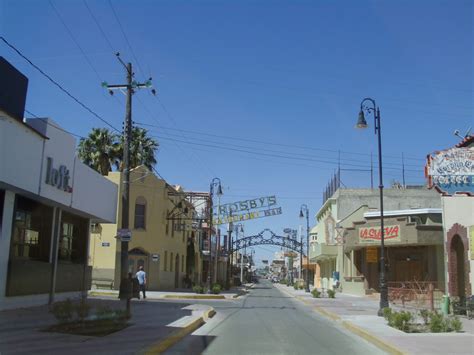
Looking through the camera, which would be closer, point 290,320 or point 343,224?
point 290,320

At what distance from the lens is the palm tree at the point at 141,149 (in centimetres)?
4362

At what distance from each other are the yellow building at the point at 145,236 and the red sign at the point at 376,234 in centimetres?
1276

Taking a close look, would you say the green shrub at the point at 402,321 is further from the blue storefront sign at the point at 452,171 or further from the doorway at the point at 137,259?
the doorway at the point at 137,259

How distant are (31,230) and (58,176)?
94.9 inches

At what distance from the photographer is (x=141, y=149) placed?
4412 centimetres

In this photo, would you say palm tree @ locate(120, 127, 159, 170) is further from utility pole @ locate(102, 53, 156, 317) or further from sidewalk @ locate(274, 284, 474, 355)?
sidewalk @ locate(274, 284, 474, 355)

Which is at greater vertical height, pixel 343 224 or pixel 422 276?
pixel 343 224

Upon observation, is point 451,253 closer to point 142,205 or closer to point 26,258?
point 26,258

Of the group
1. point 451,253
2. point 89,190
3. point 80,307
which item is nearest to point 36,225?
point 89,190

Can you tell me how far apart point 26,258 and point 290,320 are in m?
9.71

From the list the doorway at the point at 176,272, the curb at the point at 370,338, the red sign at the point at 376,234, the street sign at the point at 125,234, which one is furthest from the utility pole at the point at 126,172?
the doorway at the point at 176,272

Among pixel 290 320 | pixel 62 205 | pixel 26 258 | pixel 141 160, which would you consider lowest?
pixel 290 320

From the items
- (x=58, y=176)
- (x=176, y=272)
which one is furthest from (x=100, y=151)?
(x=58, y=176)

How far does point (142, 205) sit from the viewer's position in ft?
134
